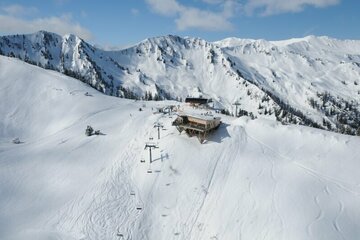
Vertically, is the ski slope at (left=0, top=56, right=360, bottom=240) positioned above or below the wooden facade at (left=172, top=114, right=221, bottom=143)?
below

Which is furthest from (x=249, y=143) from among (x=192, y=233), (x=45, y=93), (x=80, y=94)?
(x=45, y=93)

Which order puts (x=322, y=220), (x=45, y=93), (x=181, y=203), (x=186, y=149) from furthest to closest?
1. (x=45, y=93)
2. (x=186, y=149)
3. (x=181, y=203)
4. (x=322, y=220)

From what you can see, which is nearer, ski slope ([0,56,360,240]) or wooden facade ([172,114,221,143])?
ski slope ([0,56,360,240])

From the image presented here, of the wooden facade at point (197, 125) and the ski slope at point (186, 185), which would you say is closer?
the ski slope at point (186, 185)

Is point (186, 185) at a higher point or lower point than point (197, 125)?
lower

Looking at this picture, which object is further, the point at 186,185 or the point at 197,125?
the point at 197,125

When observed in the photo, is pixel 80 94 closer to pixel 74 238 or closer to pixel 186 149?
pixel 186 149

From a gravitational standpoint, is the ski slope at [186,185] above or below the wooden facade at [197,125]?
below

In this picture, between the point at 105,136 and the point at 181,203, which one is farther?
the point at 105,136
